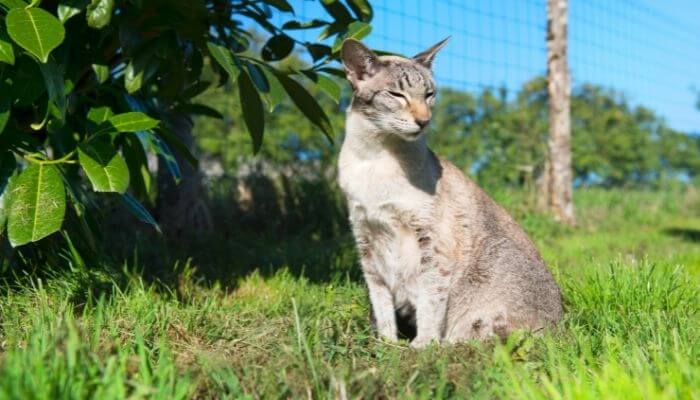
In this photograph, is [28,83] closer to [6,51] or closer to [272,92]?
[6,51]

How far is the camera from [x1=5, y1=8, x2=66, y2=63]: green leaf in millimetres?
2041

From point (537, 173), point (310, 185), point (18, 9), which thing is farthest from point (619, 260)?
point (537, 173)

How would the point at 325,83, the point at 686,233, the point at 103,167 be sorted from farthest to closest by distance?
the point at 686,233 < the point at 325,83 < the point at 103,167

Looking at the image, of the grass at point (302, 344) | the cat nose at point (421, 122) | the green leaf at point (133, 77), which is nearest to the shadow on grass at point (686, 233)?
the grass at point (302, 344)

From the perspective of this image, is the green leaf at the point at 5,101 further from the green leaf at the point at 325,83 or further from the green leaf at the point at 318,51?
the green leaf at the point at 318,51

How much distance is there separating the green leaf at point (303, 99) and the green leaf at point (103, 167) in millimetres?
874

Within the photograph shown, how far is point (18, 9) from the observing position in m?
2.12

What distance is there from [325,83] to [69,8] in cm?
113

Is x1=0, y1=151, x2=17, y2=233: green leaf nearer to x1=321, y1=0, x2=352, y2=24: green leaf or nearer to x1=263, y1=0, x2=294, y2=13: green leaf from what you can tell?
x1=263, y1=0, x2=294, y2=13: green leaf

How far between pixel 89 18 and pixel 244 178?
401cm

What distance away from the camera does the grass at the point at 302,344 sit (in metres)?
1.82

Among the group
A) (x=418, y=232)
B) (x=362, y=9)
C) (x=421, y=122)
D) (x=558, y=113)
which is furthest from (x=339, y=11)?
(x=558, y=113)

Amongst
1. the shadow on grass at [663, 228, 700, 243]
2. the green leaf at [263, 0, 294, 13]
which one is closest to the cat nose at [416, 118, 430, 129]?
the green leaf at [263, 0, 294, 13]

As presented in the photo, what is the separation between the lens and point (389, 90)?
2930 mm
